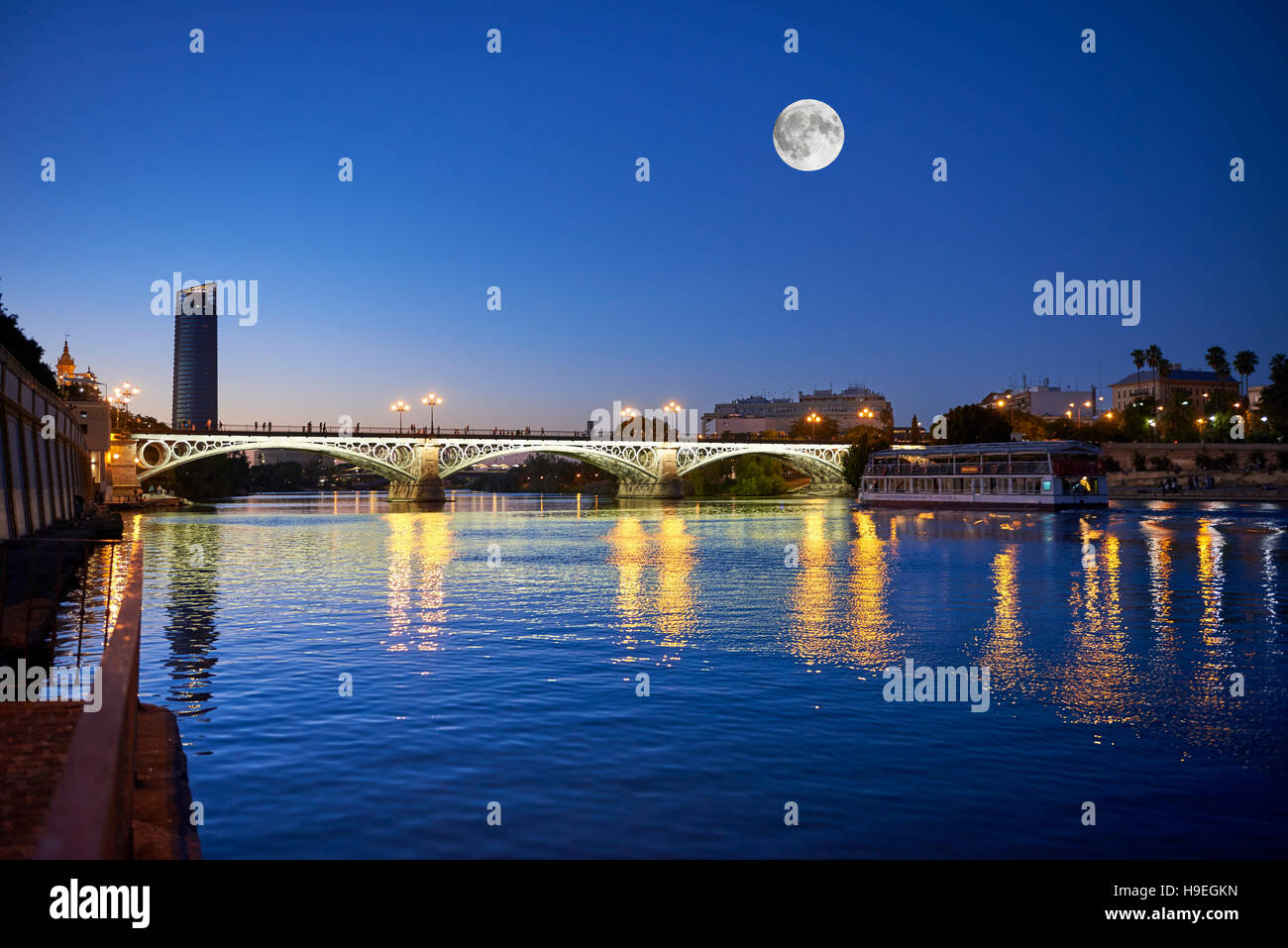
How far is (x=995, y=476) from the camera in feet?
317

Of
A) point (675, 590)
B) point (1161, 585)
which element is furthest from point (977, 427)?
point (675, 590)

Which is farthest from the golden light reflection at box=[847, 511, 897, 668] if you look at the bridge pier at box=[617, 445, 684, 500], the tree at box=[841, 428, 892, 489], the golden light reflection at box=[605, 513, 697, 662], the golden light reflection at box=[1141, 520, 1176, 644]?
the bridge pier at box=[617, 445, 684, 500]

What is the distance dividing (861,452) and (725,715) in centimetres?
13807

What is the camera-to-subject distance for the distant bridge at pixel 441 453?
370ft

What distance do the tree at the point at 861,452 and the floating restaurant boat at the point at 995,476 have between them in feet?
107

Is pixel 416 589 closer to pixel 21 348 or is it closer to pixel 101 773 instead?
pixel 101 773

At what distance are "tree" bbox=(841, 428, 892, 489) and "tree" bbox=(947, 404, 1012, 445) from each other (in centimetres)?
1514

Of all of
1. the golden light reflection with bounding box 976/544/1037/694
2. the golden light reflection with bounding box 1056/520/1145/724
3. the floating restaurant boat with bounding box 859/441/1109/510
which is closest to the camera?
the golden light reflection with bounding box 1056/520/1145/724

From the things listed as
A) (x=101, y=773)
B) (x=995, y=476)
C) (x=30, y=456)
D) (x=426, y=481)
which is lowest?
(x=101, y=773)

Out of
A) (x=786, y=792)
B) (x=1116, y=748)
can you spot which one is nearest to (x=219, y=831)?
(x=786, y=792)

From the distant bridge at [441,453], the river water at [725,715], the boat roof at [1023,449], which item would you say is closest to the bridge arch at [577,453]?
the distant bridge at [441,453]

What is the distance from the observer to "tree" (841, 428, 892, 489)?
146 metres

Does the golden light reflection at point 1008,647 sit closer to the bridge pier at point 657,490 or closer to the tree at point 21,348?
the tree at point 21,348

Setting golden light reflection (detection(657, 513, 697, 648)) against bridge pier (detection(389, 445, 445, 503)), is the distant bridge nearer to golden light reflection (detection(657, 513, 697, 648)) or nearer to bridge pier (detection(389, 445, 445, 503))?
bridge pier (detection(389, 445, 445, 503))
